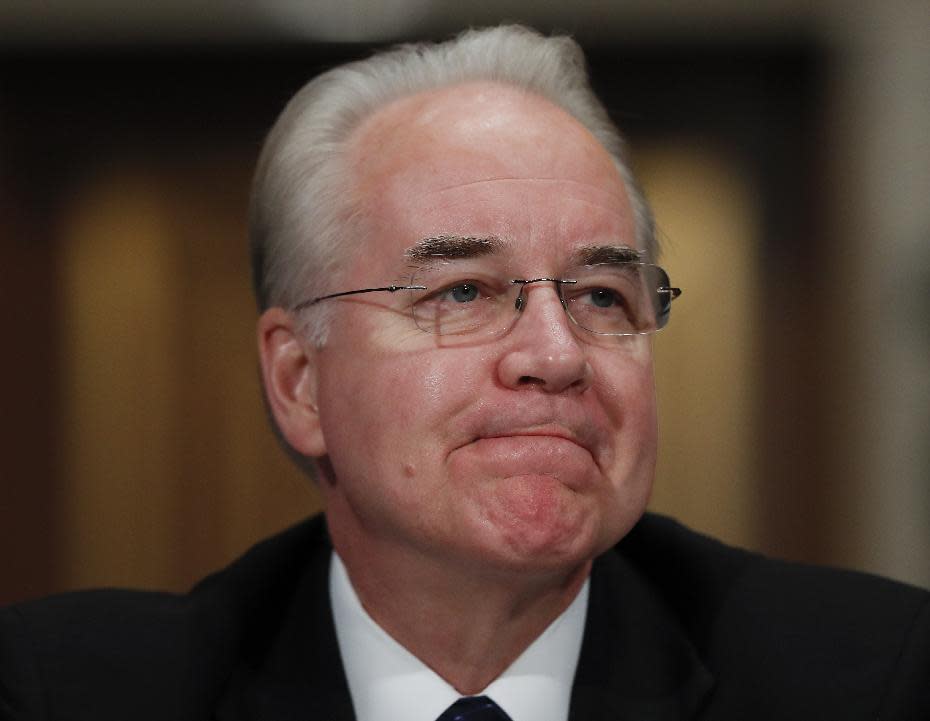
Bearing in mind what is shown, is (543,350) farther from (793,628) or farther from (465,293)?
Result: (793,628)

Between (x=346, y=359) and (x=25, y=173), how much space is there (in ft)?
8.38

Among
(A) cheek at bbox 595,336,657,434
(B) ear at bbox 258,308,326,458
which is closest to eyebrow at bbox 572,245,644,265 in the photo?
(A) cheek at bbox 595,336,657,434

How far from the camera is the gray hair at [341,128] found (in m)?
1.93

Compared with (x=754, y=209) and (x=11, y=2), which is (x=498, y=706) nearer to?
(x=754, y=209)

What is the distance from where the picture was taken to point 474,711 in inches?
69.9

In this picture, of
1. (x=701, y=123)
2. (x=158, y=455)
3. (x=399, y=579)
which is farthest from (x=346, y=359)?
(x=701, y=123)

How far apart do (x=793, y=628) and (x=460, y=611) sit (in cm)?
53

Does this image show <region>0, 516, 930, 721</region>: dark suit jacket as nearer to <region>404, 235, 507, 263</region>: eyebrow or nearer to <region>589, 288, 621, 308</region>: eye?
<region>589, 288, 621, 308</region>: eye

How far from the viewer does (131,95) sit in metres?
3.99

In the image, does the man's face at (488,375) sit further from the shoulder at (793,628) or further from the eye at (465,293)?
the shoulder at (793,628)

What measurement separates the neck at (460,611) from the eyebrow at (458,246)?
437mm

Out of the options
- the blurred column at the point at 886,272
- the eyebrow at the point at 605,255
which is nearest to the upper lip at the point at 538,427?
the eyebrow at the point at 605,255

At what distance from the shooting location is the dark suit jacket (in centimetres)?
Result: 181

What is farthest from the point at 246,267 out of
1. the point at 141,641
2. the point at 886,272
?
the point at 141,641
